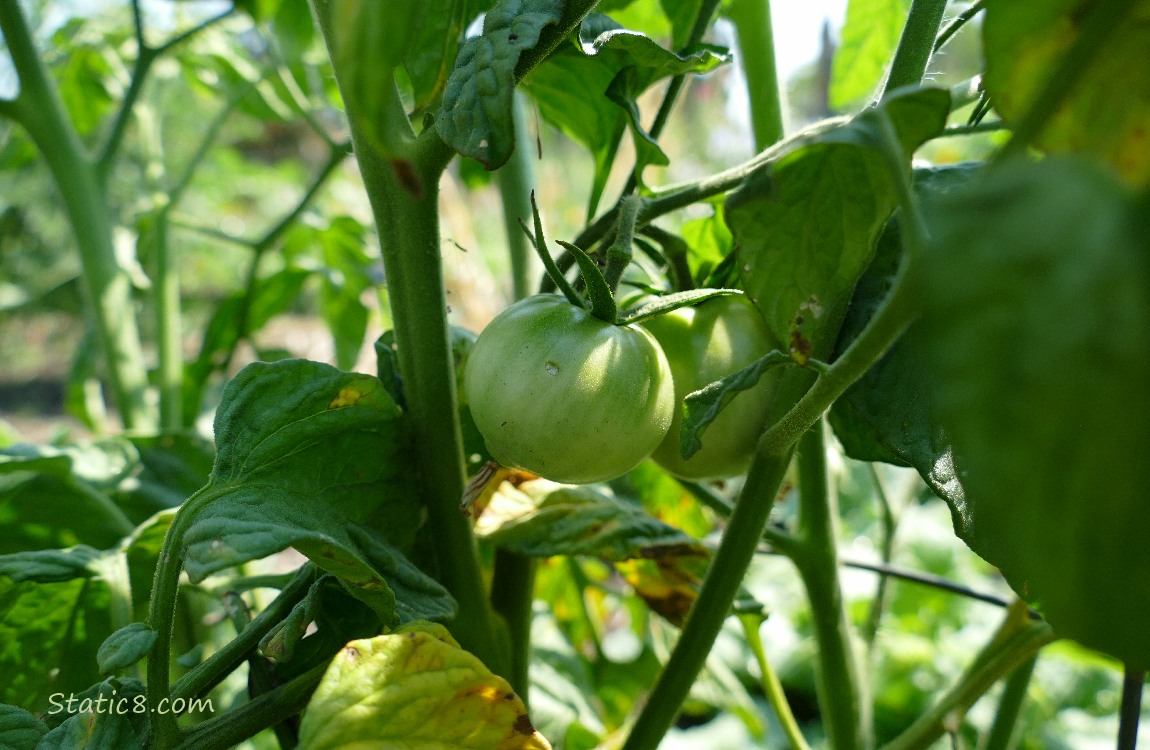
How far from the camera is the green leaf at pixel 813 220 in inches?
11.3

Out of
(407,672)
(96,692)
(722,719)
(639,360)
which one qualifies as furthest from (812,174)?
(722,719)

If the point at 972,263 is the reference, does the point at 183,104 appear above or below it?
above

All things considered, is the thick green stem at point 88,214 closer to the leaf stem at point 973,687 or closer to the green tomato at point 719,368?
the green tomato at point 719,368

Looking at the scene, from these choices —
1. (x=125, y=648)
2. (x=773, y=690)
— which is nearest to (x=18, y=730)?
(x=125, y=648)

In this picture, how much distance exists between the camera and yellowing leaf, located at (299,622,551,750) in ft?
1.04

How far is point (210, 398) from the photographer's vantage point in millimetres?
1157

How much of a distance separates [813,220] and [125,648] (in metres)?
0.30

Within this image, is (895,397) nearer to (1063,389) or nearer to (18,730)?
(1063,389)

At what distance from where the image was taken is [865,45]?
66cm

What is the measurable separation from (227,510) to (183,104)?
2.29 metres

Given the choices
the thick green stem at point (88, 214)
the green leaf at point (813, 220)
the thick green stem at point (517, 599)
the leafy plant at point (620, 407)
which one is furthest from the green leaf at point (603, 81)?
the thick green stem at point (88, 214)

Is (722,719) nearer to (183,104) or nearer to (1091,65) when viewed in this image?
(1091,65)

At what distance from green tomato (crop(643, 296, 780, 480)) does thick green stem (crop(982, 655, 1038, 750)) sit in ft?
0.97

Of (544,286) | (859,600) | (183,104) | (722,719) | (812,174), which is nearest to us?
(812,174)
